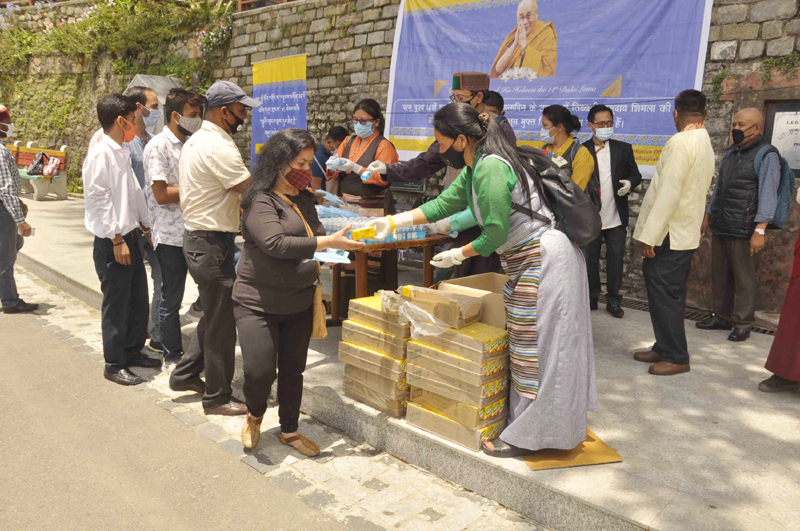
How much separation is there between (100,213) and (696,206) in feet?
13.9

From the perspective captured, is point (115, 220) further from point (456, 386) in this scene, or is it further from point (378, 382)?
point (456, 386)

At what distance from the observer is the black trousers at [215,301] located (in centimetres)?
392

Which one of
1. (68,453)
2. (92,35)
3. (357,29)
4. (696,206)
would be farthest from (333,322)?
(92,35)

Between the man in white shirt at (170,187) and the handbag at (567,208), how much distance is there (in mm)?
2521

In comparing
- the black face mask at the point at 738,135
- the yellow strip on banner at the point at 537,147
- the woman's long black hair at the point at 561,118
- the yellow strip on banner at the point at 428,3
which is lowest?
the yellow strip on banner at the point at 537,147

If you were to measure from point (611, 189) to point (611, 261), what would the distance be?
2.38ft

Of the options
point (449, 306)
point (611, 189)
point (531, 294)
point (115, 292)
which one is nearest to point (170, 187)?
point (115, 292)

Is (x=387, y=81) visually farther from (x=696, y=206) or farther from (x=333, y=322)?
(x=696, y=206)

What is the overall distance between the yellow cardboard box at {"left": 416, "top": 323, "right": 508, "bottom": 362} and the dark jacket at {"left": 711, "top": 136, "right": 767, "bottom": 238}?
3299 mm

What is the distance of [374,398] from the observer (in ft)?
12.6

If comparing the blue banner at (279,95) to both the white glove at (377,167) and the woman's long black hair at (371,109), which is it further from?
the white glove at (377,167)

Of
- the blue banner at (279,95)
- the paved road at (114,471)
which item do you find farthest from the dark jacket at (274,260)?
the blue banner at (279,95)

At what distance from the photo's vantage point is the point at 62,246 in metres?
9.41

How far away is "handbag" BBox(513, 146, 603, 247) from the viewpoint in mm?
3111
